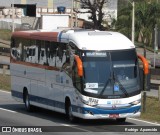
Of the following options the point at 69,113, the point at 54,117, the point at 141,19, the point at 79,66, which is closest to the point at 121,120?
the point at 69,113

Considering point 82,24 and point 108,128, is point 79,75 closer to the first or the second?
point 108,128

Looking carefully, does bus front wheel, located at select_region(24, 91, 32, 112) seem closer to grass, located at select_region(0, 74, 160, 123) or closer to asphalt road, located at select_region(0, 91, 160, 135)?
asphalt road, located at select_region(0, 91, 160, 135)

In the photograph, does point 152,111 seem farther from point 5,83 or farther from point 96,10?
point 96,10

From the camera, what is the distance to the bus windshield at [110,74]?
20.7 meters

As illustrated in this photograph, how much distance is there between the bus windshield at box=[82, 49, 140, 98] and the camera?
68.0 ft

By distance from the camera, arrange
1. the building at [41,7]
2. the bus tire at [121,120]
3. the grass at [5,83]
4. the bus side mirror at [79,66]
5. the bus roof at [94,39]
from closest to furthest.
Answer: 1. the bus side mirror at [79,66]
2. the bus roof at [94,39]
3. the bus tire at [121,120]
4. the grass at [5,83]
5. the building at [41,7]

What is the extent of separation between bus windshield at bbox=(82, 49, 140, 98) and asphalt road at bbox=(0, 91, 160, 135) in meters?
1.01

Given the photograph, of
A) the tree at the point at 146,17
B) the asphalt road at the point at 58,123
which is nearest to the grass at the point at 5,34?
the tree at the point at 146,17

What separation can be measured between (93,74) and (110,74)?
50cm

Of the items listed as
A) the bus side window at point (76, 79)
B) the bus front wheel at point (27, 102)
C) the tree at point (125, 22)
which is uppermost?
the bus side window at point (76, 79)

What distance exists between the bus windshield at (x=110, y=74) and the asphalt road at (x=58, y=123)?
1.01 meters

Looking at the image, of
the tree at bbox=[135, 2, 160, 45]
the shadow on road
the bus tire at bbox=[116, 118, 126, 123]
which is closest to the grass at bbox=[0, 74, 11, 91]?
the shadow on road

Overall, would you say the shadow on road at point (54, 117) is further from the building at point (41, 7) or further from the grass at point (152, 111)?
the building at point (41, 7)

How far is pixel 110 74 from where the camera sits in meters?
20.9
